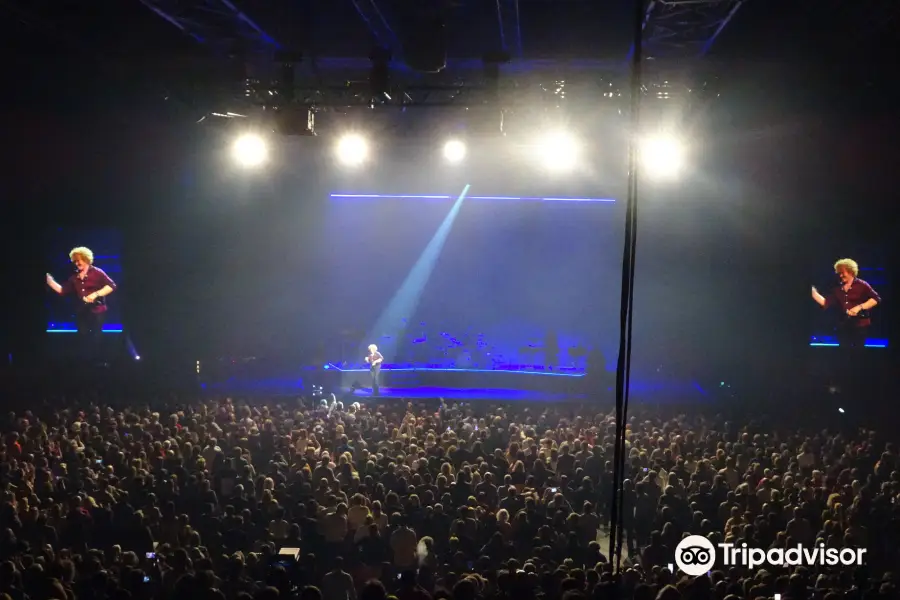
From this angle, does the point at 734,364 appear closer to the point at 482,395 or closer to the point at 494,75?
the point at 482,395

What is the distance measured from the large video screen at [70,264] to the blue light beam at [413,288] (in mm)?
7618

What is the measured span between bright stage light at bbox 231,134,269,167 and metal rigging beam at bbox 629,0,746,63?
352 inches

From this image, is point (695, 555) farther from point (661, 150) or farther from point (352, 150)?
point (352, 150)

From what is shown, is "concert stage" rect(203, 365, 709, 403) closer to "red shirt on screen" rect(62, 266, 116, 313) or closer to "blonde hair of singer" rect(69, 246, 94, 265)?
"red shirt on screen" rect(62, 266, 116, 313)

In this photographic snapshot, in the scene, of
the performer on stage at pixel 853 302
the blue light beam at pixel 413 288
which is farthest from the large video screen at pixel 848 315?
the blue light beam at pixel 413 288

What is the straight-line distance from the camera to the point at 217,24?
12.5 meters

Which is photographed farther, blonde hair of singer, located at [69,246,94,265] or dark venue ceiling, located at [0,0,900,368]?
blonde hair of singer, located at [69,246,94,265]

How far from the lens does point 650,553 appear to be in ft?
24.3

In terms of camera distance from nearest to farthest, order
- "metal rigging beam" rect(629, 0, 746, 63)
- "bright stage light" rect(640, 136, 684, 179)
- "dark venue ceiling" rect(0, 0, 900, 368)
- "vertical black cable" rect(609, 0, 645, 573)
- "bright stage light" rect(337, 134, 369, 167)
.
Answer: "vertical black cable" rect(609, 0, 645, 573) → "metal rigging beam" rect(629, 0, 746, 63) → "dark venue ceiling" rect(0, 0, 900, 368) → "bright stage light" rect(640, 136, 684, 179) → "bright stage light" rect(337, 134, 369, 167)

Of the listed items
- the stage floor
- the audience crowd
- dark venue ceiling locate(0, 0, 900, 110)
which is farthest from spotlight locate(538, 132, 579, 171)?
the audience crowd

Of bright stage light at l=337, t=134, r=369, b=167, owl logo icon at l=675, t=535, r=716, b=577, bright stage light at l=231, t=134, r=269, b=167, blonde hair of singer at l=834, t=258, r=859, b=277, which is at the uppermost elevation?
bright stage light at l=337, t=134, r=369, b=167

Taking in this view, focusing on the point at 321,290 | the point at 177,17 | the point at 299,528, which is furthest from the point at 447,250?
the point at 299,528

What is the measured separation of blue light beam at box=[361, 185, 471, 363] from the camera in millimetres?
24016

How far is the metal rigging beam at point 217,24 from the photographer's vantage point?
11.4m
